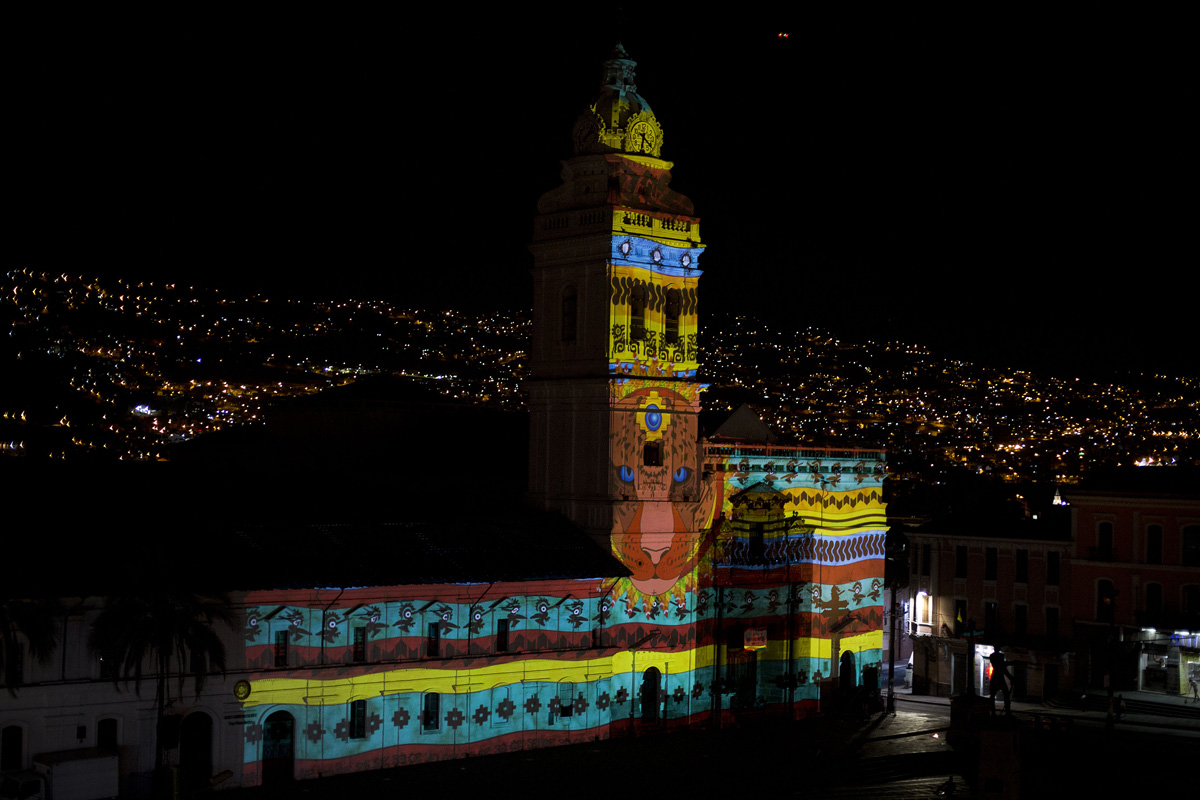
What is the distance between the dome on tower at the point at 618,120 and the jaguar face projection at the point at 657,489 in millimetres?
8050

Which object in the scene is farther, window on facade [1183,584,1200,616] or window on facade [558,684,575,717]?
window on facade [1183,584,1200,616]

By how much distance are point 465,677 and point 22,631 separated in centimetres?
1306

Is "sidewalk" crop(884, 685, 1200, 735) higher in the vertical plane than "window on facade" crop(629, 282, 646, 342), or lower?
lower

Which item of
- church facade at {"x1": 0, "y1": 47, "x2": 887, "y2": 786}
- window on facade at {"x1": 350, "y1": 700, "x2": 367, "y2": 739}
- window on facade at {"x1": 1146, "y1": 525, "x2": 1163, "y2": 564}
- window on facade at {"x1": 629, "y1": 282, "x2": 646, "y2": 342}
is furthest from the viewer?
window on facade at {"x1": 1146, "y1": 525, "x2": 1163, "y2": 564}

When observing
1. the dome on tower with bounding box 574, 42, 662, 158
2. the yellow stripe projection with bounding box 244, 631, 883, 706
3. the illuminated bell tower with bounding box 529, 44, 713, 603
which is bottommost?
the yellow stripe projection with bounding box 244, 631, 883, 706

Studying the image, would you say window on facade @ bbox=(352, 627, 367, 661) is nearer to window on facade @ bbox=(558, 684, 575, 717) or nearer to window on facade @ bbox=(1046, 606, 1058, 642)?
window on facade @ bbox=(558, 684, 575, 717)

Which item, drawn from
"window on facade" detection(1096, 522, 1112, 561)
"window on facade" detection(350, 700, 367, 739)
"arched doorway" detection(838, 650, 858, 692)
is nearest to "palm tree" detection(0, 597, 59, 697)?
"window on facade" detection(350, 700, 367, 739)

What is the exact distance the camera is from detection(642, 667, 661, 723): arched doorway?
48.4m

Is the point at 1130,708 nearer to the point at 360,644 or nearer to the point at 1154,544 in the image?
the point at 1154,544

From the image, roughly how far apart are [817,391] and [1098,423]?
101ft

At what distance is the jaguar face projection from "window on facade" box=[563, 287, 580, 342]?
273 cm

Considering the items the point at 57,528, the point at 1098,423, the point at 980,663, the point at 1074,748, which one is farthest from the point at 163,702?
the point at 1098,423

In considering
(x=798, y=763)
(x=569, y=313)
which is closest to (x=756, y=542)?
(x=798, y=763)

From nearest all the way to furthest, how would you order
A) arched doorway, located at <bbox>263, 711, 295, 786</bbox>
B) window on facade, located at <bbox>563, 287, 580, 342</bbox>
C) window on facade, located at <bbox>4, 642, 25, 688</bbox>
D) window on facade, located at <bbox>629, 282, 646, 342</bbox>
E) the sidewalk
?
window on facade, located at <bbox>4, 642, 25, 688</bbox>
arched doorway, located at <bbox>263, 711, 295, 786</bbox>
window on facade, located at <bbox>629, 282, 646, 342</bbox>
window on facade, located at <bbox>563, 287, 580, 342</bbox>
the sidewalk
